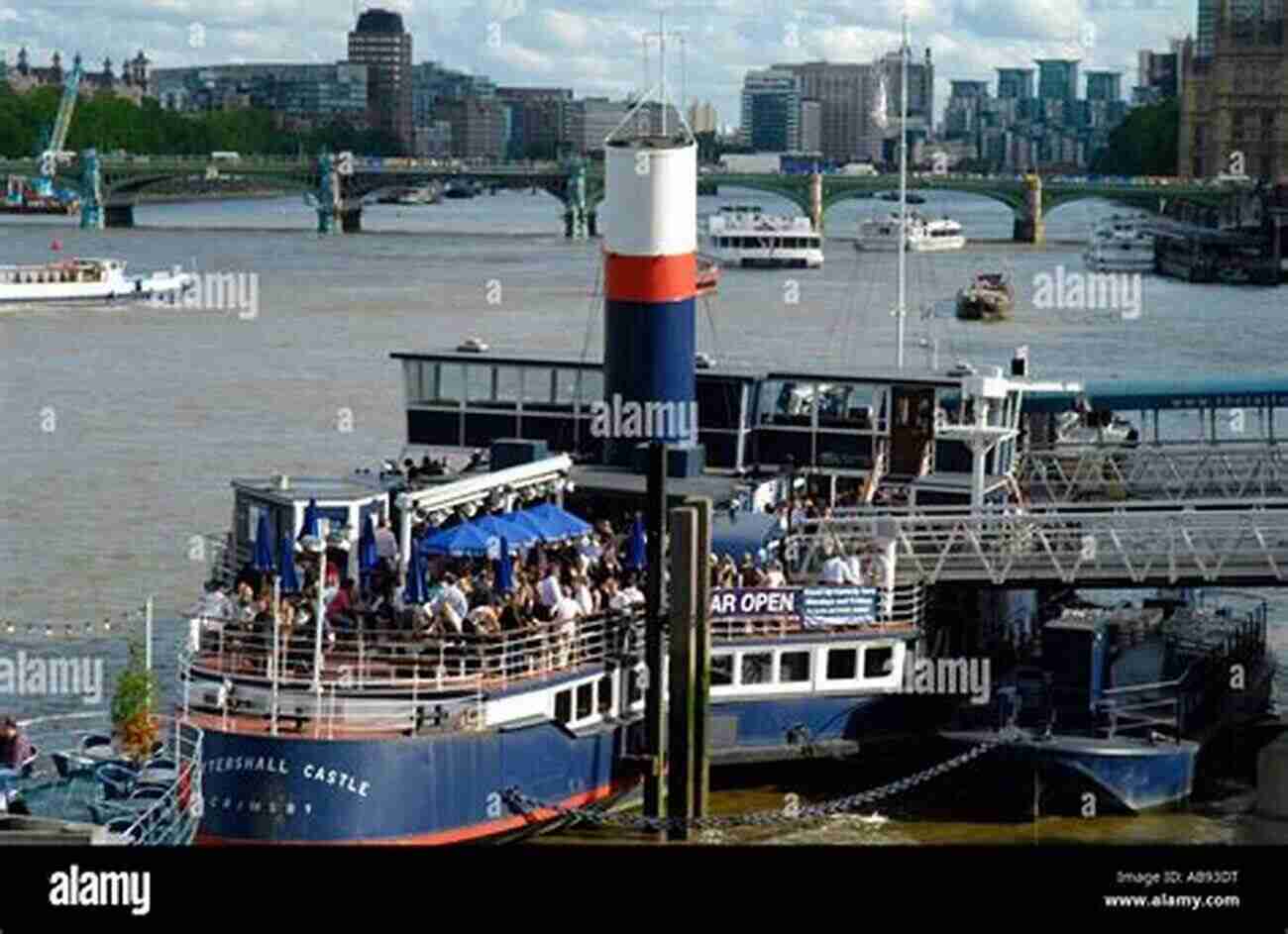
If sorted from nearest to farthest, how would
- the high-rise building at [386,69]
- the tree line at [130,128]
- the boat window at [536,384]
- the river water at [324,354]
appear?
1. the boat window at [536,384]
2. the river water at [324,354]
3. the high-rise building at [386,69]
4. the tree line at [130,128]

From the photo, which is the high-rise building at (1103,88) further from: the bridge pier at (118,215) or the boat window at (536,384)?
the boat window at (536,384)

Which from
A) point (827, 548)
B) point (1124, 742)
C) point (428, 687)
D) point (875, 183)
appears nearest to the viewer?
point (428, 687)

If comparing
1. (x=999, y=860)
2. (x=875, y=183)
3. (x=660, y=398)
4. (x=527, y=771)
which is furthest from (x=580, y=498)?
(x=875, y=183)

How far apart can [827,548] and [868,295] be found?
3489 centimetres

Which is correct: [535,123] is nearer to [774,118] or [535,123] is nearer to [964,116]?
[774,118]

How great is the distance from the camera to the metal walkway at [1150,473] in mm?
14438

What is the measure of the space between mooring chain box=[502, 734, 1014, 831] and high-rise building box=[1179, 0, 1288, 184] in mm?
64509

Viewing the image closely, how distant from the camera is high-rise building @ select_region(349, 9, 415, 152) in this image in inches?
962

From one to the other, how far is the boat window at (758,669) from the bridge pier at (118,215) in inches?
2218

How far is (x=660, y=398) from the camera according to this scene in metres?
11.7

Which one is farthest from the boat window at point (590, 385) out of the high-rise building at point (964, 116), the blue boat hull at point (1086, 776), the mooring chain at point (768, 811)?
the high-rise building at point (964, 116)

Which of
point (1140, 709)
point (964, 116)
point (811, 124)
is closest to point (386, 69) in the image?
point (811, 124)

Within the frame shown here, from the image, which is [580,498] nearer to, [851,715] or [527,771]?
[851,715]

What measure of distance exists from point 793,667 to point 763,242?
144 ft
